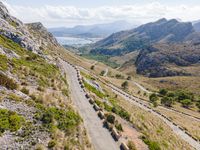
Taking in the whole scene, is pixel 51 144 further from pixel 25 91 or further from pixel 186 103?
pixel 186 103

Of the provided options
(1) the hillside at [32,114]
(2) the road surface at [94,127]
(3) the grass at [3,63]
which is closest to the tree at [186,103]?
(2) the road surface at [94,127]

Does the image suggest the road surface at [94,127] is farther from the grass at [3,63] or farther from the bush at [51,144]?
the grass at [3,63]

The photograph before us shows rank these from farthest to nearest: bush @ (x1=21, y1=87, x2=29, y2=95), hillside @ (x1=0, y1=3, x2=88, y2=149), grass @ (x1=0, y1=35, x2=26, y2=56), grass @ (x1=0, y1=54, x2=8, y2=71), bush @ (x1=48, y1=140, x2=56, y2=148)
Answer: grass @ (x1=0, y1=35, x2=26, y2=56), grass @ (x1=0, y1=54, x2=8, y2=71), bush @ (x1=21, y1=87, x2=29, y2=95), bush @ (x1=48, y1=140, x2=56, y2=148), hillside @ (x1=0, y1=3, x2=88, y2=149)

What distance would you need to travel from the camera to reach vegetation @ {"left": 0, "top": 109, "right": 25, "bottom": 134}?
2370 cm

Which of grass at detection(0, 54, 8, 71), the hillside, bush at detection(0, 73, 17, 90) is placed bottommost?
the hillside

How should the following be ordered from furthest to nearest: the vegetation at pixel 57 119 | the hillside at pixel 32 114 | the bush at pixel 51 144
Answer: the vegetation at pixel 57 119 < the bush at pixel 51 144 < the hillside at pixel 32 114

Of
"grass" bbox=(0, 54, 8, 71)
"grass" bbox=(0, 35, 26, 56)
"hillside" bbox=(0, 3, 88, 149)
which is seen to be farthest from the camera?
"grass" bbox=(0, 35, 26, 56)

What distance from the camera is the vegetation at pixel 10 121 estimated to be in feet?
77.8

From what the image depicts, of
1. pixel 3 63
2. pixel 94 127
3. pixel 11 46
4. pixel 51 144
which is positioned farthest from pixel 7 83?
pixel 11 46

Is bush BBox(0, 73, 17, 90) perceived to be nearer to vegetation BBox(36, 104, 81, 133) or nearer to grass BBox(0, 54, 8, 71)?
grass BBox(0, 54, 8, 71)

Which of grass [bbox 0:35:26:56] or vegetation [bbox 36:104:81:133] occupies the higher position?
grass [bbox 0:35:26:56]

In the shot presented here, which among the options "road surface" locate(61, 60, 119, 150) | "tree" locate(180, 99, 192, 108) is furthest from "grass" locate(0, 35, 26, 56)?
"tree" locate(180, 99, 192, 108)

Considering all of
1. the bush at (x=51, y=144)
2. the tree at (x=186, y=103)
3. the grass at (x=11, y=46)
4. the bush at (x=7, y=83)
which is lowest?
the tree at (x=186, y=103)

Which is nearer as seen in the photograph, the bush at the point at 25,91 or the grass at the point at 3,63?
the bush at the point at 25,91
